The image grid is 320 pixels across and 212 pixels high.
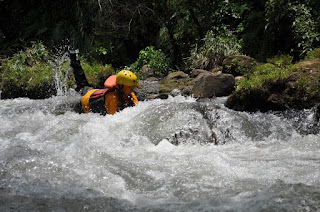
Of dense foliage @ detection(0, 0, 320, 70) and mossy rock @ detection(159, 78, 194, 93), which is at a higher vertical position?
dense foliage @ detection(0, 0, 320, 70)

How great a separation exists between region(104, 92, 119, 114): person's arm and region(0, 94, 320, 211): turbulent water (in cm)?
12

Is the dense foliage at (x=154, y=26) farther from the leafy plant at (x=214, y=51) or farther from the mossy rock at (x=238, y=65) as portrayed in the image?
the mossy rock at (x=238, y=65)

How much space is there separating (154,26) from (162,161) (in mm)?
11633

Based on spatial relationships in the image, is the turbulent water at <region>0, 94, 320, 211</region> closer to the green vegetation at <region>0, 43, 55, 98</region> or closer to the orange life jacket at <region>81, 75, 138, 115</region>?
the orange life jacket at <region>81, 75, 138, 115</region>

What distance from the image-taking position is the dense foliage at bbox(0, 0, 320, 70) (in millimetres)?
9734

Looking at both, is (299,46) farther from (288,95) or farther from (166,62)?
Result: (166,62)

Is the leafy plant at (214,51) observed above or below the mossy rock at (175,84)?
above

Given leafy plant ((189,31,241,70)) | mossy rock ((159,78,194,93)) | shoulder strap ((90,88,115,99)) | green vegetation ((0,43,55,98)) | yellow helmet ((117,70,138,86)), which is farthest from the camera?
leafy plant ((189,31,241,70))

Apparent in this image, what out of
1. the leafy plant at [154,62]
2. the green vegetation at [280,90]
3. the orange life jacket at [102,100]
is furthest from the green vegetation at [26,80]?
the green vegetation at [280,90]

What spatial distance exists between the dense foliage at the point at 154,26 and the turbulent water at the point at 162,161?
5260 millimetres

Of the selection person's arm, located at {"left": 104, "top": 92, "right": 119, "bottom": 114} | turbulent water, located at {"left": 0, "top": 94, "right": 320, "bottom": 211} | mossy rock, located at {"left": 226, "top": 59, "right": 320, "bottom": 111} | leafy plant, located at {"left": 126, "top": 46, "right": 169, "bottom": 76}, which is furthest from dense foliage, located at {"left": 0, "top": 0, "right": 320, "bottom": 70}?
person's arm, located at {"left": 104, "top": 92, "right": 119, "bottom": 114}

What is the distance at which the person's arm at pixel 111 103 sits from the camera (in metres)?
5.08

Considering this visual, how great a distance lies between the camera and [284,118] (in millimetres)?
5062

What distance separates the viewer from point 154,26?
14.1 m
